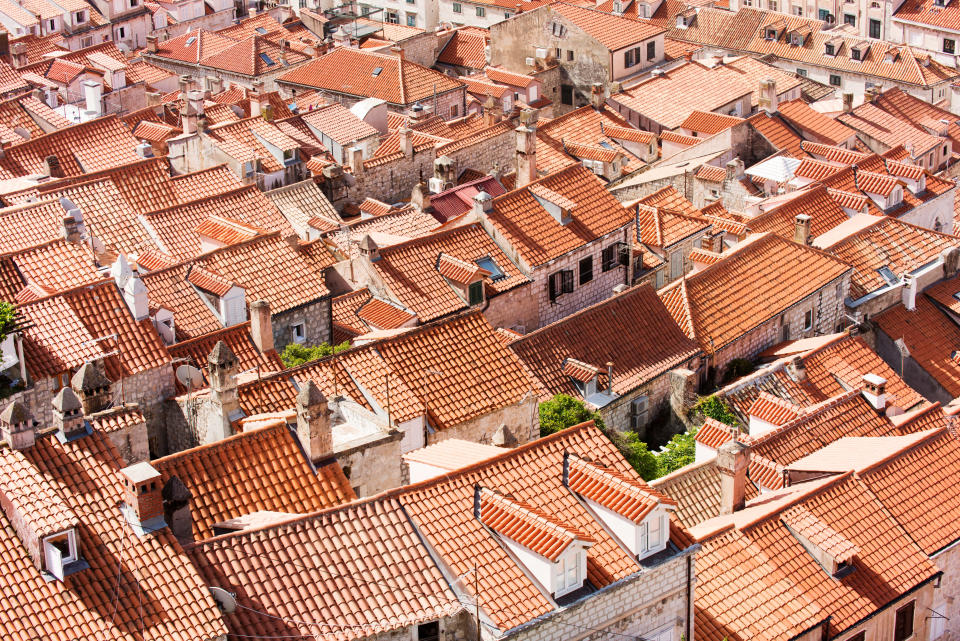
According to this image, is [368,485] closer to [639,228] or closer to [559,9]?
[639,228]

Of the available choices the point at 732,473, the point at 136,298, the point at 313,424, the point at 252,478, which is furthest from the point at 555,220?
the point at 252,478

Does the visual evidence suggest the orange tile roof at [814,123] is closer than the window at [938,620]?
No

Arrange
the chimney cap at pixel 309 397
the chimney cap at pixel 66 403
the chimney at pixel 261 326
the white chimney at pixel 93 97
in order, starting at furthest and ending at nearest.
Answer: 1. the white chimney at pixel 93 97
2. the chimney at pixel 261 326
3. the chimney cap at pixel 309 397
4. the chimney cap at pixel 66 403

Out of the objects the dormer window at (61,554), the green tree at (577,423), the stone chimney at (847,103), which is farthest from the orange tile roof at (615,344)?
the stone chimney at (847,103)

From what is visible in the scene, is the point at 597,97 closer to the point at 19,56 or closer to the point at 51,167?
the point at 51,167

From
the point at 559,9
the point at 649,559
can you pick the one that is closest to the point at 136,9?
the point at 559,9

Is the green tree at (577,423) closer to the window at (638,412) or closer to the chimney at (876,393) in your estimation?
the window at (638,412)
